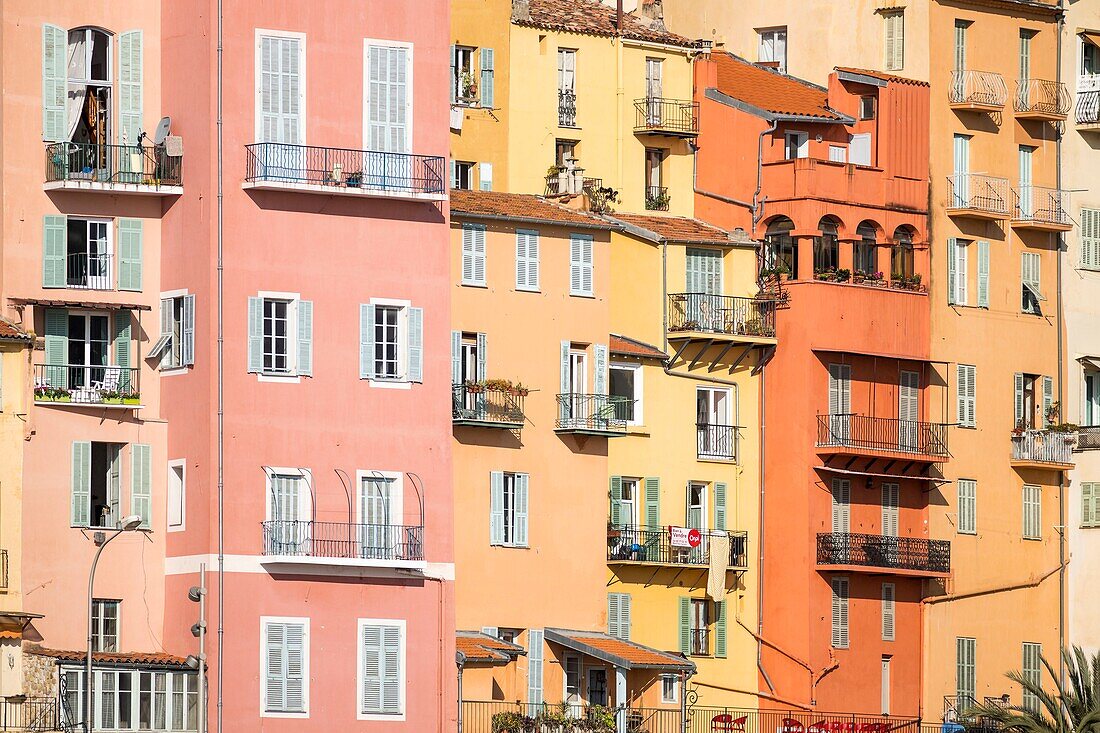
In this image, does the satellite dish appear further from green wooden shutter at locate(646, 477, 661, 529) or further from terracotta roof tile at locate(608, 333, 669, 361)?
green wooden shutter at locate(646, 477, 661, 529)

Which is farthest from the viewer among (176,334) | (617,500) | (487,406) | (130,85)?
(617,500)

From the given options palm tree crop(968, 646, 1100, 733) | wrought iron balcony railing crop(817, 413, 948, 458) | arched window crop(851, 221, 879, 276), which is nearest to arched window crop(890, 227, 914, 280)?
arched window crop(851, 221, 879, 276)

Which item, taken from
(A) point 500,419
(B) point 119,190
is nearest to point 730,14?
(A) point 500,419

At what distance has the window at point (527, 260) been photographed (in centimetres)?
9494

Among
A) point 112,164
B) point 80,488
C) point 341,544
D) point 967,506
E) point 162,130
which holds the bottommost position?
point 341,544

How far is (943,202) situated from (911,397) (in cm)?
644

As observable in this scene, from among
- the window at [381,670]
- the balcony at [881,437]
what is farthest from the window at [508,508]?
the balcony at [881,437]

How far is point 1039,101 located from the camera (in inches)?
4316

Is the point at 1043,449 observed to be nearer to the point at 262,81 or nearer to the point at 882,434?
the point at 882,434

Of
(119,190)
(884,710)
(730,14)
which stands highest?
(730,14)

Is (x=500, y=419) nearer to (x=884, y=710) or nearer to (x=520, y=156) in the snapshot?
(x=520, y=156)

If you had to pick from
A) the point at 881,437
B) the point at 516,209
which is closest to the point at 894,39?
the point at 881,437

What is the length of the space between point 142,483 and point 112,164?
328 inches

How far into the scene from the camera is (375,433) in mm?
86938
